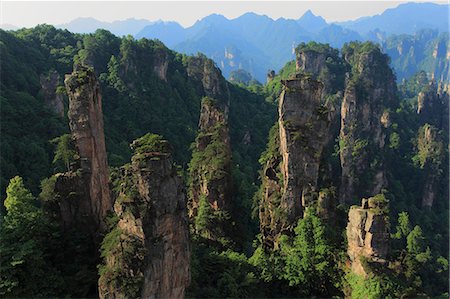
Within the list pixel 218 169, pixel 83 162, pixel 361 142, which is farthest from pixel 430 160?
pixel 83 162

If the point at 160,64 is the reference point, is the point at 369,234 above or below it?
below

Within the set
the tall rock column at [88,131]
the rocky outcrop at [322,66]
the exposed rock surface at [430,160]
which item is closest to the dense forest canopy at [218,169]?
the exposed rock surface at [430,160]

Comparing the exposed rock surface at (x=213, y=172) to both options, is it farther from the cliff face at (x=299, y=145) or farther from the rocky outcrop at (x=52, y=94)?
the rocky outcrop at (x=52, y=94)

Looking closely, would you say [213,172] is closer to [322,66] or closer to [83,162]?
[83,162]

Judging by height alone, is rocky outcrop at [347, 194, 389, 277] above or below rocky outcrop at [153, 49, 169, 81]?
below

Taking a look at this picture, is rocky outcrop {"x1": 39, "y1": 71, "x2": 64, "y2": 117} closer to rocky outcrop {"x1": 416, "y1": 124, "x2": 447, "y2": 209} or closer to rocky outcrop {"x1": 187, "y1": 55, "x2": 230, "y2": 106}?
rocky outcrop {"x1": 187, "y1": 55, "x2": 230, "y2": 106}

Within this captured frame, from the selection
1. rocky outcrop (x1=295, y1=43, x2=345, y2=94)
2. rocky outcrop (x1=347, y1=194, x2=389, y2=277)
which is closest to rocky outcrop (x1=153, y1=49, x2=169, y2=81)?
rocky outcrop (x1=295, y1=43, x2=345, y2=94)
